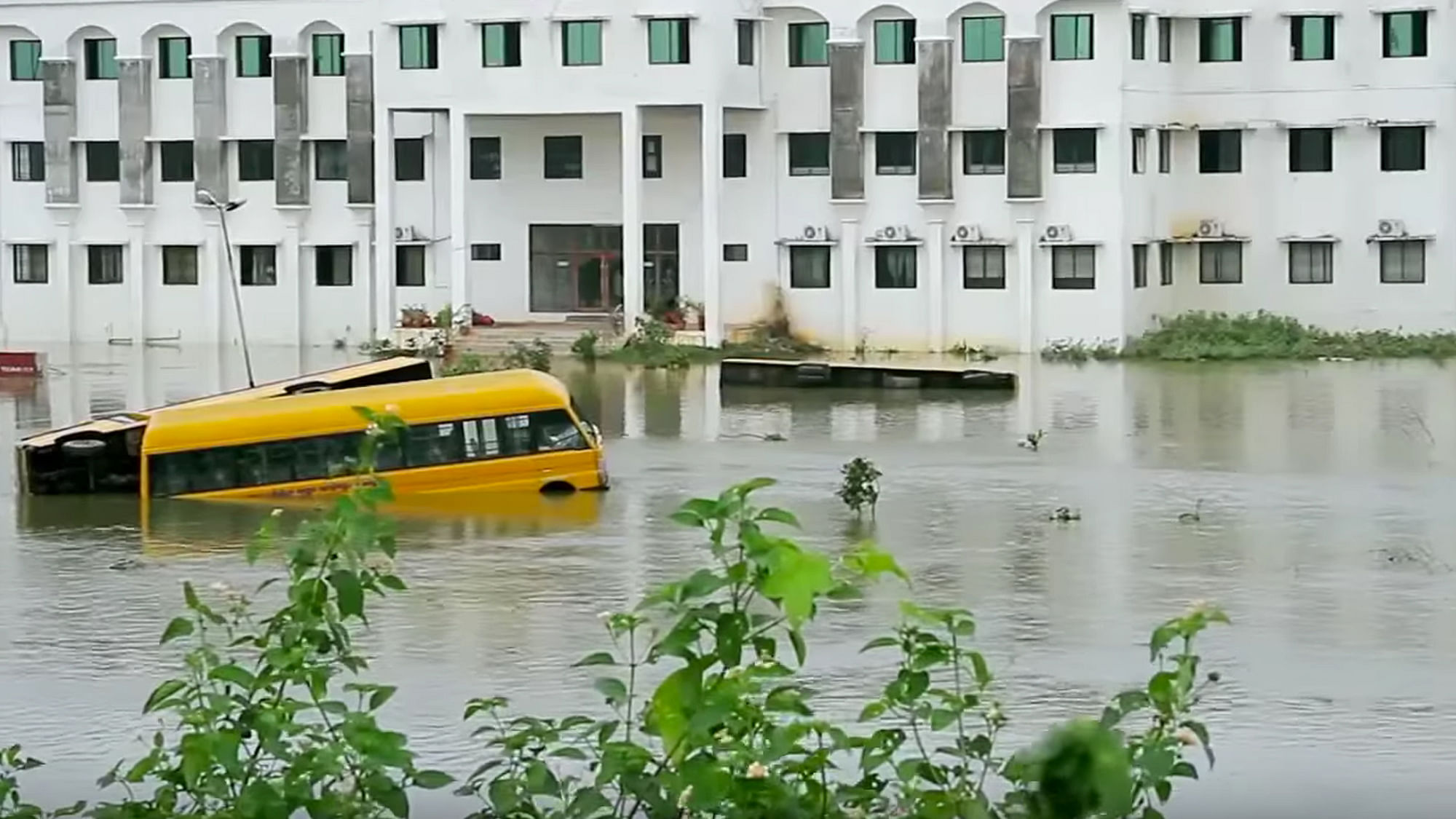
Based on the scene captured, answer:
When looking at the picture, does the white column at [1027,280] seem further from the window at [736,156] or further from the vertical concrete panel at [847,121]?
the window at [736,156]

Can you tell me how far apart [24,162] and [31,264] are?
1.77m

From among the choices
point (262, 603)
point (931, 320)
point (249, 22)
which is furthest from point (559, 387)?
point (249, 22)

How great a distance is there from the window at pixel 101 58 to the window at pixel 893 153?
13.5 meters

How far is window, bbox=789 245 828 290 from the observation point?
4178cm

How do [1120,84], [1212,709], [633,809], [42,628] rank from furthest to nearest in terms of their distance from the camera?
[1120,84]
[42,628]
[1212,709]
[633,809]

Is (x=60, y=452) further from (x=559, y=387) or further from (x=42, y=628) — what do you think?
(x=42, y=628)

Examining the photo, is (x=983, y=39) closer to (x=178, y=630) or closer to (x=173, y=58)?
(x=173, y=58)

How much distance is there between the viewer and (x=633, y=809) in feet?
21.9

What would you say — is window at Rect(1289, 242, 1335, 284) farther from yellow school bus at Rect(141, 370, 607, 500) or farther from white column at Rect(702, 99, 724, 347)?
yellow school bus at Rect(141, 370, 607, 500)

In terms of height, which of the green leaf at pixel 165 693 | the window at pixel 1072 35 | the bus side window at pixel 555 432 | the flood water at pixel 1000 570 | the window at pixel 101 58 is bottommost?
the flood water at pixel 1000 570

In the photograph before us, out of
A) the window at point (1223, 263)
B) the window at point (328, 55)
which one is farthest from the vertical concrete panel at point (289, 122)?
the window at point (1223, 263)

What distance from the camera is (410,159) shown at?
43625 millimetres

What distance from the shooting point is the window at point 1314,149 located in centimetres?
4144

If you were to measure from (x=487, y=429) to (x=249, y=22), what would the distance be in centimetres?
2314
